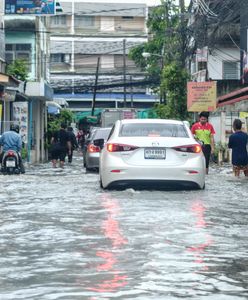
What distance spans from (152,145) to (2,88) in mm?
17292

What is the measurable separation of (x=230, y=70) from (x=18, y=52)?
10928 millimetres

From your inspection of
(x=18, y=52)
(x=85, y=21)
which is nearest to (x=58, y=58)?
(x=85, y=21)

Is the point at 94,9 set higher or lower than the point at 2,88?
higher

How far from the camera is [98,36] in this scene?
90062 millimetres

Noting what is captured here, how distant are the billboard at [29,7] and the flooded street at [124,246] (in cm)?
2603

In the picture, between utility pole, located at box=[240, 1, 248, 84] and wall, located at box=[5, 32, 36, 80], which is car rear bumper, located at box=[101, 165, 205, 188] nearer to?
utility pole, located at box=[240, 1, 248, 84]

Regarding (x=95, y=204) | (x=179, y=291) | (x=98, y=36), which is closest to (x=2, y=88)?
(x=95, y=204)

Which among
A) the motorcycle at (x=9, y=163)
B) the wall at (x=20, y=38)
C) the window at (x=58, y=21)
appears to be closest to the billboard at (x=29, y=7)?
the wall at (x=20, y=38)

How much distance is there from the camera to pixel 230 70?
47.5 metres

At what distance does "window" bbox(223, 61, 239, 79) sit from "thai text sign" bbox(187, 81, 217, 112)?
10182 mm

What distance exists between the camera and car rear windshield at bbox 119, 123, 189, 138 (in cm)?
1686

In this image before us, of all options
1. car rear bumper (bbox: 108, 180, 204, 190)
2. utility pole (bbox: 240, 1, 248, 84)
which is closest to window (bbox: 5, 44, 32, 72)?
utility pole (bbox: 240, 1, 248, 84)

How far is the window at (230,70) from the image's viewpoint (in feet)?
154

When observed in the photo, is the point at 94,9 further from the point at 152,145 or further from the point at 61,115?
the point at 152,145
